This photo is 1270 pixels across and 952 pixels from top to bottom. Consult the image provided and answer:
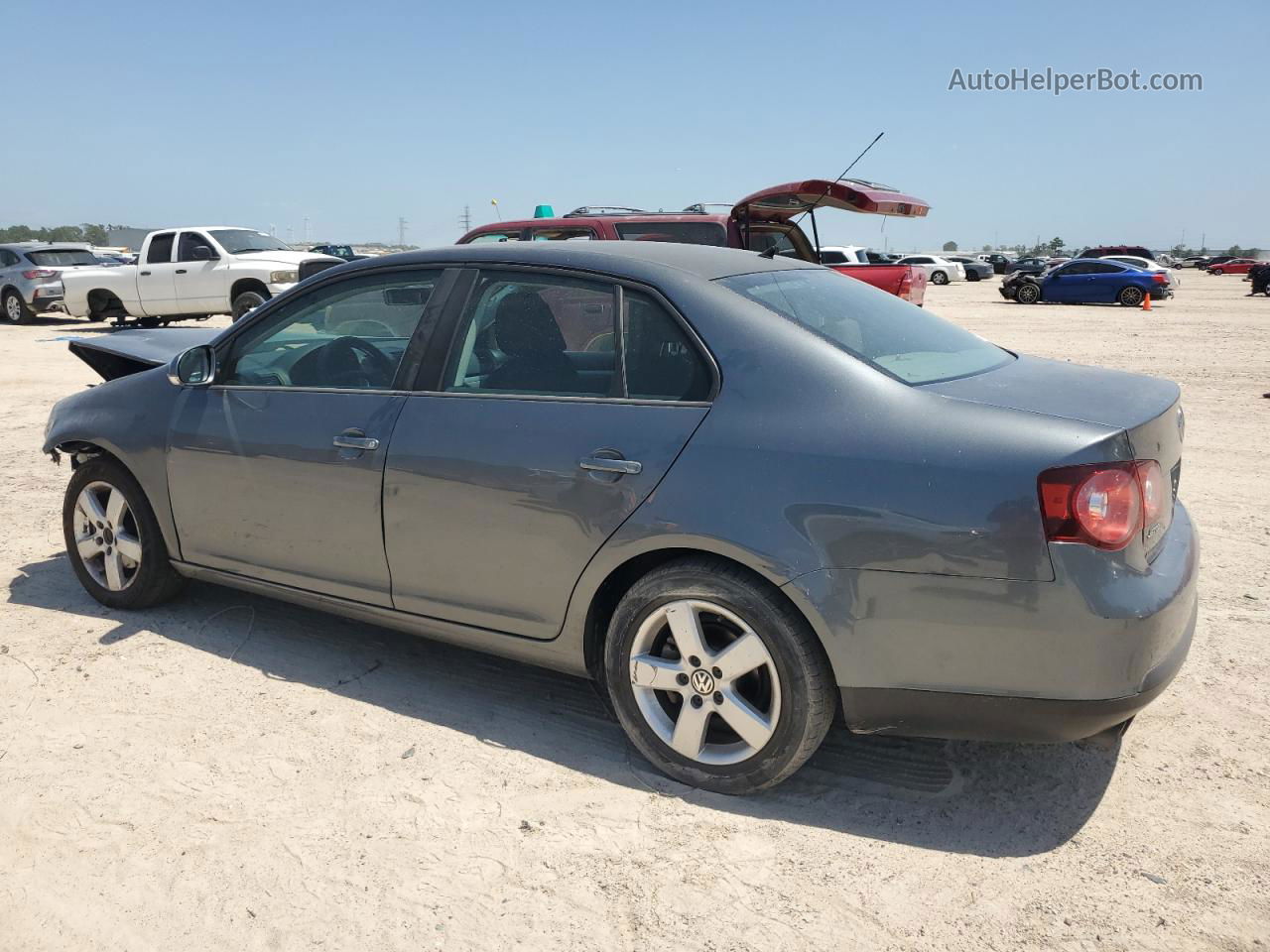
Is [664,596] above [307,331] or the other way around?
the other way around

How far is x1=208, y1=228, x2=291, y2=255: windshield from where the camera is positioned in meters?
16.5

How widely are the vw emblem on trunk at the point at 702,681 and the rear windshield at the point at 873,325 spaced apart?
1018mm

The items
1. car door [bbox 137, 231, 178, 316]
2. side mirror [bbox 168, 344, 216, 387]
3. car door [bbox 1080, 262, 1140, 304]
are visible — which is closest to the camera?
side mirror [bbox 168, 344, 216, 387]

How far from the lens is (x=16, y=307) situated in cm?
2191

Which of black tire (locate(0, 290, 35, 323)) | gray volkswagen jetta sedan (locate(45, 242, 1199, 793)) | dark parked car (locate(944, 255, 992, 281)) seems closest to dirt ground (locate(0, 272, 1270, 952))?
gray volkswagen jetta sedan (locate(45, 242, 1199, 793))

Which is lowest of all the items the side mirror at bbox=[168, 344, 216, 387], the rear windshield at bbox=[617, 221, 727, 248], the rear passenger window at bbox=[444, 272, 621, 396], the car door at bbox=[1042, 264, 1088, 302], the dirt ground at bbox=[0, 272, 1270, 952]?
the dirt ground at bbox=[0, 272, 1270, 952]

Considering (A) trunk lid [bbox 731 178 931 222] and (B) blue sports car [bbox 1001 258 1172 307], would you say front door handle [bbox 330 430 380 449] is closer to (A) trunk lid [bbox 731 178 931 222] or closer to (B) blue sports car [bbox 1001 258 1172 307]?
(A) trunk lid [bbox 731 178 931 222]

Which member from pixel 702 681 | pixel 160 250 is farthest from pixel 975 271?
pixel 702 681

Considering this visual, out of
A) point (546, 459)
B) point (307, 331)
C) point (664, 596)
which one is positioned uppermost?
point (307, 331)

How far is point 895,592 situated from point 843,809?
2.46 ft

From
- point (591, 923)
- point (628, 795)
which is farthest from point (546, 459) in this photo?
point (591, 923)

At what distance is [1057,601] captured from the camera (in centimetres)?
257

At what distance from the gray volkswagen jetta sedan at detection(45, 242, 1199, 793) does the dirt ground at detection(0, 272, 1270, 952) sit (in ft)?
0.93

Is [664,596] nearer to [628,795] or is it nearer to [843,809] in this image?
[628,795]
